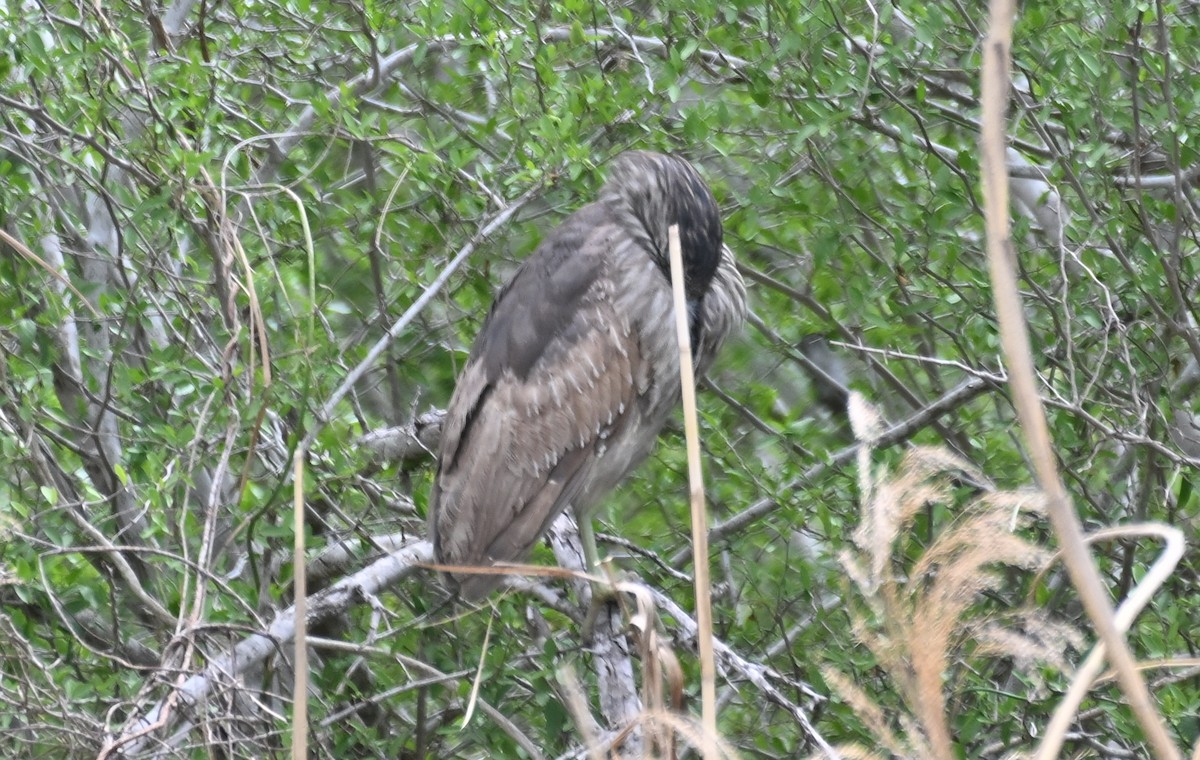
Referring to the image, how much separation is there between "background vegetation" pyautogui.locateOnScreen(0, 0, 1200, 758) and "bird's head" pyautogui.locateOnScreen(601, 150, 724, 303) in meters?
0.16

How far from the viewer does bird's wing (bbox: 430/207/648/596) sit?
385cm

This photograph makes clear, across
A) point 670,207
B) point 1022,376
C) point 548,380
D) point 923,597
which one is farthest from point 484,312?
point 1022,376

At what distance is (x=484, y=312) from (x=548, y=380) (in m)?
0.57

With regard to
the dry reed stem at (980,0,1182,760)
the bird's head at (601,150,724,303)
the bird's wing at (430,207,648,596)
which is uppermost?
the dry reed stem at (980,0,1182,760)

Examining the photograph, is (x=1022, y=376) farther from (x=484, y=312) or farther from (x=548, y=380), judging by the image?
(x=484, y=312)

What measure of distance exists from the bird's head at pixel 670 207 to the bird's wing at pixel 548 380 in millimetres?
113

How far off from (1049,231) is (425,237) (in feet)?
6.56

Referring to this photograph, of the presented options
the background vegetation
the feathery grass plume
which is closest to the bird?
the background vegetation

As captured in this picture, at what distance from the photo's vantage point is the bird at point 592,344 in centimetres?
385

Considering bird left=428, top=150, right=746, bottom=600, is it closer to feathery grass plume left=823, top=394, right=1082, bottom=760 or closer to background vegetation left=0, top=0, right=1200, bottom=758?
background vegetation left=0, top=0, right=1200, bottom=758

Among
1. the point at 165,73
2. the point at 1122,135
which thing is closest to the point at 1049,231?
the point at 1122,135

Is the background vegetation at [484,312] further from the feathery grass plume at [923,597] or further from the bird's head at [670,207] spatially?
the feathery grass plume at [923,597]

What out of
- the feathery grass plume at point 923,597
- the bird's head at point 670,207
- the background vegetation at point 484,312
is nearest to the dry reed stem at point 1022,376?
the feathery grass plume at point 923,597

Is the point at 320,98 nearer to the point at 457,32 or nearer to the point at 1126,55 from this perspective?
the point at 457,32
